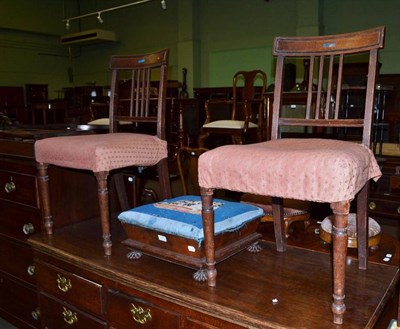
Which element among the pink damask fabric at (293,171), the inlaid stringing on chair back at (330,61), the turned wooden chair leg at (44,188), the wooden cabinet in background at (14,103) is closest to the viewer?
the pink damask fabric at (293,171)

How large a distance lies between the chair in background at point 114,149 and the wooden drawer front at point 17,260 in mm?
273

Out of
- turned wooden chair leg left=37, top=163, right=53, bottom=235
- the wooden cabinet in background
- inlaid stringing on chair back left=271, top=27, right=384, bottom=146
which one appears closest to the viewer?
inlaid stringing on chair back left=271, top=27, right=384, bottom=146

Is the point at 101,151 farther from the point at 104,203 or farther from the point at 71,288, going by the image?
the point at 71,288

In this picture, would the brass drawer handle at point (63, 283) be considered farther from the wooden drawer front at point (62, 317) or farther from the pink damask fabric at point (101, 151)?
the pink damask fabric at point (101, 151)

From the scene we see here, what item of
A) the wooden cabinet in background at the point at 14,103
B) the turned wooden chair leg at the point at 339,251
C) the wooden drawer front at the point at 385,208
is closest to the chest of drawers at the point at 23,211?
the turned wooden chair leg at the point at 339,251

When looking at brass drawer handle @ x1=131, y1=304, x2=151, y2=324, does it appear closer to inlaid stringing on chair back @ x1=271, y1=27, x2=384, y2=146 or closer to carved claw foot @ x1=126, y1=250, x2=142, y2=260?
carved claw foot @ x1=126, y1=250, x2=142, y2=260

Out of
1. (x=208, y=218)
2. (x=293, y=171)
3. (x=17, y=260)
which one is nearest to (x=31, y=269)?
A: (x=17, y=260)

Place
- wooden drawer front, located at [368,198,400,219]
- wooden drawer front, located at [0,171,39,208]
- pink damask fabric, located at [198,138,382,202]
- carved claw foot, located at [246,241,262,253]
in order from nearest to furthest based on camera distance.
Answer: pink damask fabric, located at [198,138,382,202], carved claw foot, located at [246,241,262,253], wooden drawer front, located at [0,171,39,208], wooden drawer front, located at [368,198,400,219]

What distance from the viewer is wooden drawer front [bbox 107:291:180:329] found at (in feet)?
4.38

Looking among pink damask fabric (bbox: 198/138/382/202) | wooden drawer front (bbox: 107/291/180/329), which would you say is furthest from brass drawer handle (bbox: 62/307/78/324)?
pink damask fabric (bbox: 198/138/382/202)

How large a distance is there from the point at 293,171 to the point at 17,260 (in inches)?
64.0

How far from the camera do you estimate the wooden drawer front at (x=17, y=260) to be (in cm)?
200

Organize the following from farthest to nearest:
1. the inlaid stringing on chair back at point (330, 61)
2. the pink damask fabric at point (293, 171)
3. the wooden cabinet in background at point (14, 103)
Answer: the wooden cabinet in background at point (14, 103), the inlaid stringing on chair back at point (330, 61), the pink damask fabric at point (293, 171)

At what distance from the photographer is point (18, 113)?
28.1ft
